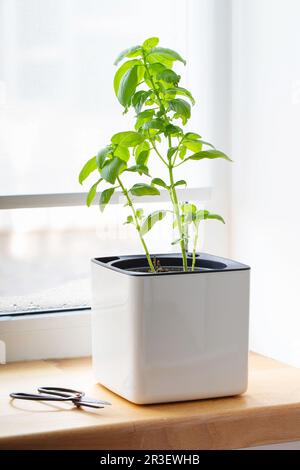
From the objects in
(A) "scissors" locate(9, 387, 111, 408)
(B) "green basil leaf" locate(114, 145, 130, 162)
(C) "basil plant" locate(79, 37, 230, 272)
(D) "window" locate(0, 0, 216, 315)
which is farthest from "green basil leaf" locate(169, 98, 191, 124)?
(A) "scissors" locate(9, 387, 111, 408)

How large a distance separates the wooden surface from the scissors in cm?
1

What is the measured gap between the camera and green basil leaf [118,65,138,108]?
1.24 metres

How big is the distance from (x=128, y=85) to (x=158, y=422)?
51cm

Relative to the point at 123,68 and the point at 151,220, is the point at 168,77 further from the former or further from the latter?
the point at 151,220

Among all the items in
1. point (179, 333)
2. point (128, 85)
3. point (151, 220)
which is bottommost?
point (179, 333)

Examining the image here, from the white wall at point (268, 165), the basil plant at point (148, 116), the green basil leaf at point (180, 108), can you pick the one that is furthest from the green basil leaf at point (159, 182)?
the white wall at point (268, 165)

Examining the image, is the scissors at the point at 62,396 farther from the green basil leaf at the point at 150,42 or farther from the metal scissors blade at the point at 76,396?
the green basil leaf at the point at 150,42

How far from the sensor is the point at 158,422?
1142 mm

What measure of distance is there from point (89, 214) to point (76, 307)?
187 millimetres

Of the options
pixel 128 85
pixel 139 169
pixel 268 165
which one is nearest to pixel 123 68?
pixel 128 85

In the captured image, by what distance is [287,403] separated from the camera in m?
1.21

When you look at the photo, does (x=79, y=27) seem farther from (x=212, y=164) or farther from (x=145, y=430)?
(x=145, y=430)

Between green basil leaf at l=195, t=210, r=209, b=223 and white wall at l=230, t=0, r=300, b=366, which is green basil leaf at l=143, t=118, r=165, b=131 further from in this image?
white wall at l=230, t=0, r=300, b=366

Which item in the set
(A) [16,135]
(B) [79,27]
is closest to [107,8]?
(B) [79,27]
